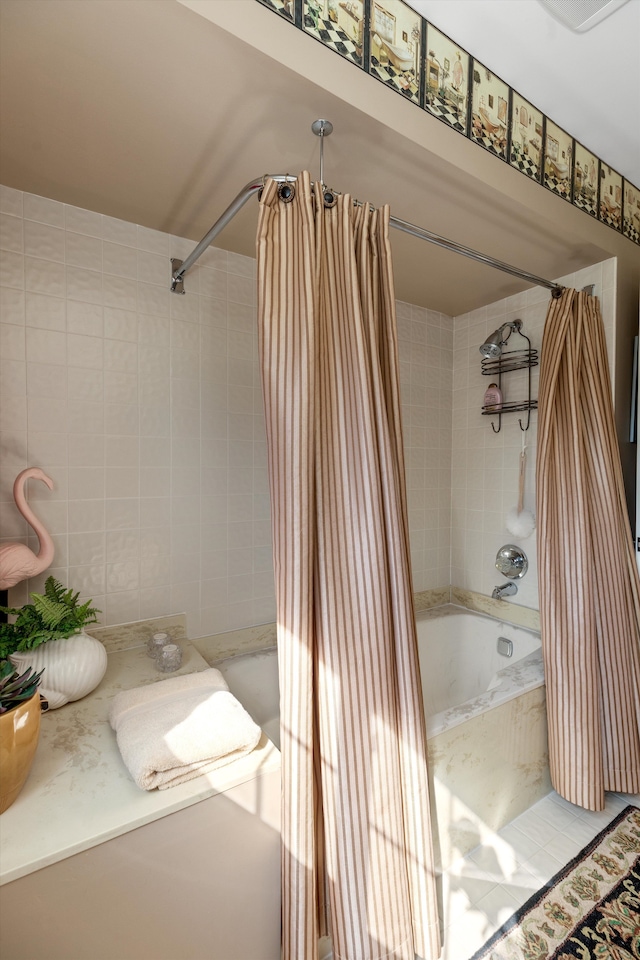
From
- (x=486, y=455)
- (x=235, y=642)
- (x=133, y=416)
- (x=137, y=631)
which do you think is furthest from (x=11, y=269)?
(x=486, y=455)

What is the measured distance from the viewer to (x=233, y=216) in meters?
1.26

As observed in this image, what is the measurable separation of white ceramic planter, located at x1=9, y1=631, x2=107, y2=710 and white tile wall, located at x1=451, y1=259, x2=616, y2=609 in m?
2.01

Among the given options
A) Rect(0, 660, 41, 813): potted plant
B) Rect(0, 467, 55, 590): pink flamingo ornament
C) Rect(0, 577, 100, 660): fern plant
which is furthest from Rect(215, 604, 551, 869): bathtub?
Rect(0, 660, 41, 813): potted plant

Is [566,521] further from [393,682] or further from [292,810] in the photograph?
[292,810]

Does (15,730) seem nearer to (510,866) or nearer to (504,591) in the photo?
(510,866)

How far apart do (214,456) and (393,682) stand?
115 cm

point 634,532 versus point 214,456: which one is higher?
point 214,456

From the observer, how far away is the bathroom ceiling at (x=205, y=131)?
95 cm

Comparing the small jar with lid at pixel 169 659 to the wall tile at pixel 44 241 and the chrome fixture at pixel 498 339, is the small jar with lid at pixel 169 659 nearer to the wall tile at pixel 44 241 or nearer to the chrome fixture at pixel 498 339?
the wall tile at pixel 44 241

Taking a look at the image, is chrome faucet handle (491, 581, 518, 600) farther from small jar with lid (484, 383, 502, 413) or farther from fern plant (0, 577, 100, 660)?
fern plant (0, 577, 100, 660)

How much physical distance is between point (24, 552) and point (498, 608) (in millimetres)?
2226

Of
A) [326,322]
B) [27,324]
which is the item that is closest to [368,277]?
[326,322]

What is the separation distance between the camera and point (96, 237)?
5.26 ft

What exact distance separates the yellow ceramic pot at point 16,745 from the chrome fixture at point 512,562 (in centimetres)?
211
